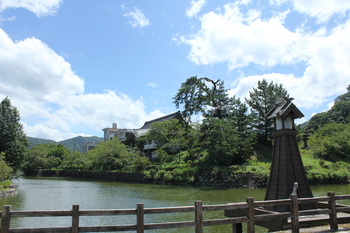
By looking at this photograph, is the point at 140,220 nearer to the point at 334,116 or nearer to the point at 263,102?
the point at 263,102

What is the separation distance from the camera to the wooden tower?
7.72 meters

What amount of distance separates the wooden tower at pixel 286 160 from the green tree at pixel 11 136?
24.9 meters

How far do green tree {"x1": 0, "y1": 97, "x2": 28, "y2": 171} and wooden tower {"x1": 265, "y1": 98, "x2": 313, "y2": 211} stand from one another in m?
24.9

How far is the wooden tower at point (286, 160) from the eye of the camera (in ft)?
25.3

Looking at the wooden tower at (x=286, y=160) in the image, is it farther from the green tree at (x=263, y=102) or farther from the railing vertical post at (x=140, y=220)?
the green tree at (x=263, y=102)

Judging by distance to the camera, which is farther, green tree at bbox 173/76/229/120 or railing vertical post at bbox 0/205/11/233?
green tree at bbox 173/76/229/120

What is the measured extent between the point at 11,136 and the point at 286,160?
85.9 ft

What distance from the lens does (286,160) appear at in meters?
7.86

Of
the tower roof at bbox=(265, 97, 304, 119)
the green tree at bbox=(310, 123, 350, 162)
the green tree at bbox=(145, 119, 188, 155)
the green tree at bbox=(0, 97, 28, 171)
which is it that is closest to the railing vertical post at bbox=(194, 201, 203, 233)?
the tower roof at bbox=(265, 97, 304, 119)

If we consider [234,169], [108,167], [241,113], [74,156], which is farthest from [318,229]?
[74,156]

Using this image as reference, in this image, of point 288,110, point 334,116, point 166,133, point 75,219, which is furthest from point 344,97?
point 75,219

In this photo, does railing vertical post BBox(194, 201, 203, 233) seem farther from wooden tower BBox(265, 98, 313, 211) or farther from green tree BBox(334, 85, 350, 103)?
green tree BBox(334, 85, 350, 103)

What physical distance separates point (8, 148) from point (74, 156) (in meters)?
27.9

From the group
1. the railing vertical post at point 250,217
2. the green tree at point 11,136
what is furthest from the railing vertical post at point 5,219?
the green tree at point 11,136
